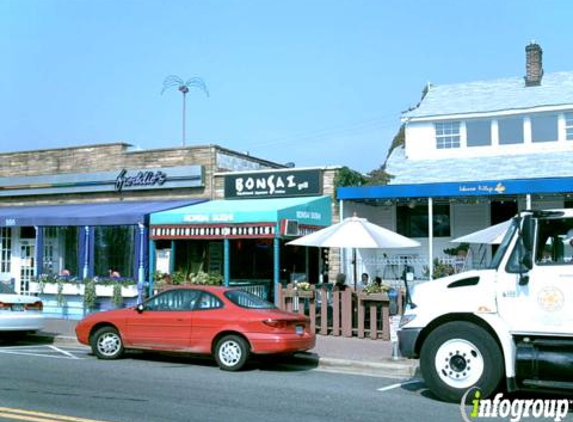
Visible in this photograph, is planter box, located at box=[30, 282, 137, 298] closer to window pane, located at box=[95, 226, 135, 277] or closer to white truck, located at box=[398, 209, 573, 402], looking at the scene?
window pane, located at box=[95, 226, 135, 277]

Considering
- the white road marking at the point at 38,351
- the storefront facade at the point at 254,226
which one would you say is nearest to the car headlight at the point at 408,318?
the white road marking at the point at 38,351

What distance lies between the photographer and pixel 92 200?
21938mm

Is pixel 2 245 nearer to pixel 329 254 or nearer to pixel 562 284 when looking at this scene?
pixel 329 254

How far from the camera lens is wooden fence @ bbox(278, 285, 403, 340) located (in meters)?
14.0

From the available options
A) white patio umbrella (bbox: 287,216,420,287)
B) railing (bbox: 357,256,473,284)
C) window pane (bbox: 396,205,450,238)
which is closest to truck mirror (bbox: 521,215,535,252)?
white patio umbrella (bbox: 287,216,420,287)

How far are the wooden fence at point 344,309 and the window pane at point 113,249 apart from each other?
6.51 metres

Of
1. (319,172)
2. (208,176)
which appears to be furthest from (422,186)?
(208,176)

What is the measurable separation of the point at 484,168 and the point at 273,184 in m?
7.27

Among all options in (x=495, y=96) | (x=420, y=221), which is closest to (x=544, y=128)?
(x=495, y=96)

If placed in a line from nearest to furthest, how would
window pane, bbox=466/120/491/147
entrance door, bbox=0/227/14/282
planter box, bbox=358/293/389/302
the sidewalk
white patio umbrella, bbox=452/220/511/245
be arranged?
the sidewalk → planter box, bbox=358/293/389/302 → white patio umbrella, bbox=452/220/511/245 → entrance door, bbox=0/227/14/282 → window pane, bbox=466/120/491/147

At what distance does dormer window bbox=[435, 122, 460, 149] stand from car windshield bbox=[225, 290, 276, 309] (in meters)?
14.9

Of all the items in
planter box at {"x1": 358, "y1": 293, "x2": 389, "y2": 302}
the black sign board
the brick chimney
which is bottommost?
planter box at {"x1": 358, "y1": 293, "x2": 389, "y2": 302}

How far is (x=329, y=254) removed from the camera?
1830cm

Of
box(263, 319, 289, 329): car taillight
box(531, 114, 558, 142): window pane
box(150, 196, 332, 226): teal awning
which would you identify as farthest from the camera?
box(531, 114, 558, 142): window pane
